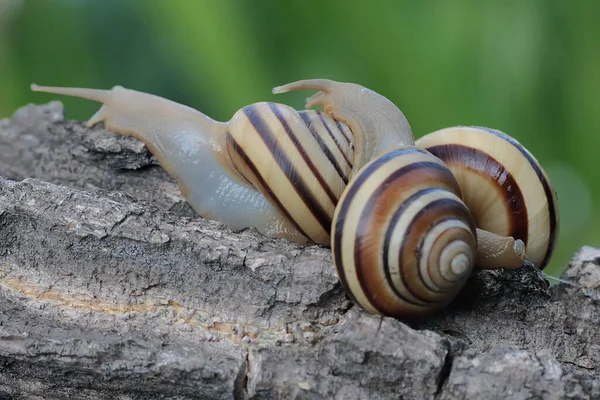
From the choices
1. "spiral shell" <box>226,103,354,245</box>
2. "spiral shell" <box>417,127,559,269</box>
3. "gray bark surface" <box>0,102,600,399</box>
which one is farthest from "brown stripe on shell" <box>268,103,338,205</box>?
"spiral shell" <box>417,127,559,269</box>

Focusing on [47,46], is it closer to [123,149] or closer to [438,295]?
[123,149]

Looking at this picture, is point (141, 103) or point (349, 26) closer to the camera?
point (141, 103)

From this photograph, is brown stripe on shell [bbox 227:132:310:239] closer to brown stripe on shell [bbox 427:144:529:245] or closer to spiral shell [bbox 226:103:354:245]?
spiral shell [bbox 226:103:354:245]

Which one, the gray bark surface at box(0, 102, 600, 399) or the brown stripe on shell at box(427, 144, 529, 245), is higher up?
the brown stripe on shell at box(427, 144, 529, 245)

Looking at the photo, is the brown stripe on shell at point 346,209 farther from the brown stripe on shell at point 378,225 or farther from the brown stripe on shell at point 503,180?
the brown stripe on shell at point 503,180

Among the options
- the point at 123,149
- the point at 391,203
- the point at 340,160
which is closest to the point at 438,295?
the point at 391,203

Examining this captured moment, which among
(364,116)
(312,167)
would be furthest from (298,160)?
(364,116)

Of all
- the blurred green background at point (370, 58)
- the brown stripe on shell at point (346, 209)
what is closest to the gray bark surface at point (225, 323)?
the brown stripe on shell at point (346, 209)
